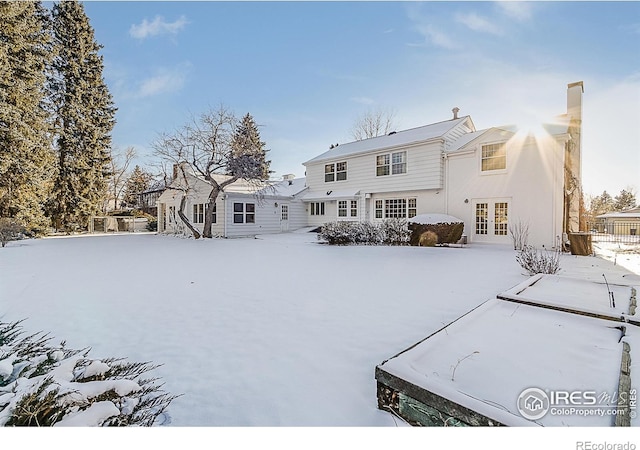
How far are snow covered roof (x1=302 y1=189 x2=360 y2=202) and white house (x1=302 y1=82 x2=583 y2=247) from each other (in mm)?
58

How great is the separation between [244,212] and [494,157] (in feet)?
38.4

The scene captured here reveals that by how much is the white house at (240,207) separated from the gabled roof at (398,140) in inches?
120

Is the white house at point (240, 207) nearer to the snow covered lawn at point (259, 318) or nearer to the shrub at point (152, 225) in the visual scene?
the shrub at point (152, 225)

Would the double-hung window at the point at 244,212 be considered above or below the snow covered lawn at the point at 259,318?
above

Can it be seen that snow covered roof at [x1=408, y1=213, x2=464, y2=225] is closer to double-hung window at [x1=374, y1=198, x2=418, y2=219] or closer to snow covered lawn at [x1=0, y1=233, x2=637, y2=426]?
double-hung window at [x1=374, y1=198, x2=418, y2=219]

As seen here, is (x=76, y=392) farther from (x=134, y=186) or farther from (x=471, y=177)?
(x=134, y=186)

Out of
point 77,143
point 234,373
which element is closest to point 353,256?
point 234,373

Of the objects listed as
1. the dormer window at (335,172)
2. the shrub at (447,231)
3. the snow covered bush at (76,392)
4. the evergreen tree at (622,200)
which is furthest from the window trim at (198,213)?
the evergreen tree at (622,200)

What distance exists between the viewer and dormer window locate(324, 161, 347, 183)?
635 inches

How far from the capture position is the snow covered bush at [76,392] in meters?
Answer: 1.70

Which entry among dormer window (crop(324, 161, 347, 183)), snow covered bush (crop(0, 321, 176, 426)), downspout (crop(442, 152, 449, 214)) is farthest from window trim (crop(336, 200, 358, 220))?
snow covered bush (crop(0, 321, 176, 426))

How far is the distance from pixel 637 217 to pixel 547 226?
1554cm

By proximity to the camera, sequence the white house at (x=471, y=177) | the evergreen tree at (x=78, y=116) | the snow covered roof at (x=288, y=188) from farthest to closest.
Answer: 1. the evergreen tree at (x=78, y=116)
2. the snow covered roof at (x=288, y=188)
3. the white house at (x=471, y=177)

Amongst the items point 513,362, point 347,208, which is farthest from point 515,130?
point 513,362
